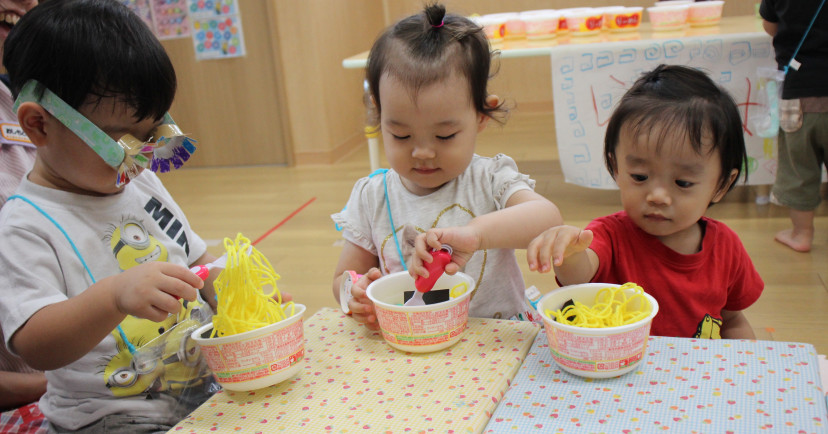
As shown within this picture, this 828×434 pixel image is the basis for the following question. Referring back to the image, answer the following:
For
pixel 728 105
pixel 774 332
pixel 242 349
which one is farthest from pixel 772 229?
pixel 242 349

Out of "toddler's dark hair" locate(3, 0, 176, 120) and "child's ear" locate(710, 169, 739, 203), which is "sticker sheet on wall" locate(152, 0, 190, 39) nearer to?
"toddler's dark hair" locate(3, 0, 176, 120)

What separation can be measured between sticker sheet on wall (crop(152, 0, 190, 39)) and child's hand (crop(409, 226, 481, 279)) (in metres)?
4.30

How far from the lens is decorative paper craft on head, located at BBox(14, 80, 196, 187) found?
1.00 meters

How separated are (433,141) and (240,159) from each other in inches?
161

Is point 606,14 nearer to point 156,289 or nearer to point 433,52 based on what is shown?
point 433,52

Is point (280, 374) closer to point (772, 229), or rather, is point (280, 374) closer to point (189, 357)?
point (189, 357)

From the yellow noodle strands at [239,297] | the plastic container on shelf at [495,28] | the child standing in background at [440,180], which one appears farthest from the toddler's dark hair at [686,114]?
the plastic container on shelf at [495,28]

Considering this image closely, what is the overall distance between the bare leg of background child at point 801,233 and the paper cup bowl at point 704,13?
1102mm

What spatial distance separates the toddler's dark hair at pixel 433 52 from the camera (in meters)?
1.09

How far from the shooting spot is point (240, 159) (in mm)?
4988

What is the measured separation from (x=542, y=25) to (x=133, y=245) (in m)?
2.67

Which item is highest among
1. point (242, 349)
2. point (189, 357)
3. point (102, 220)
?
point (102, 220)

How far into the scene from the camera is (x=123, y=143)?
3.42 ft

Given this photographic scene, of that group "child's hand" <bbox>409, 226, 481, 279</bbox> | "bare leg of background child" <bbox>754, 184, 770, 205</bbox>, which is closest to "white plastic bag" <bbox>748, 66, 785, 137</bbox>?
"bare leg of background child" <bbox>754, 184, 770, 205</bbox>
